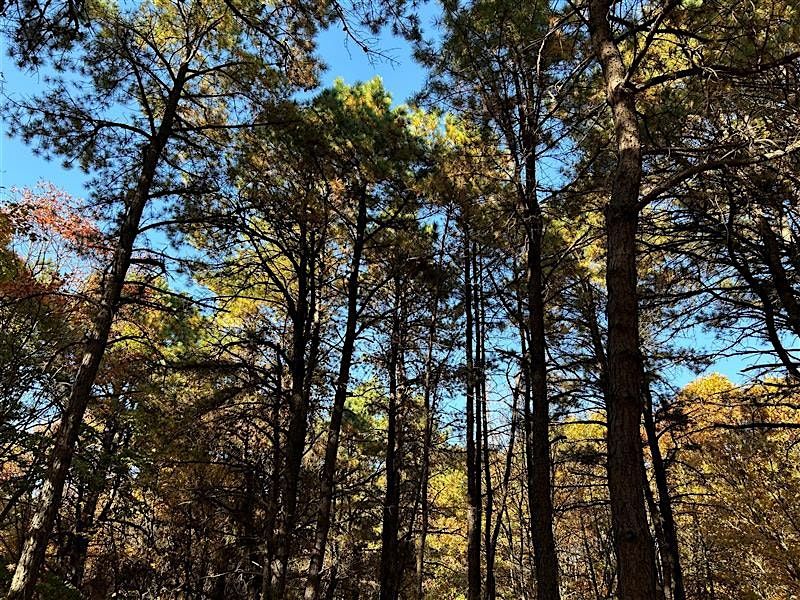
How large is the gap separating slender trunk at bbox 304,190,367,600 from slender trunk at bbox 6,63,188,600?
3191 millimetres

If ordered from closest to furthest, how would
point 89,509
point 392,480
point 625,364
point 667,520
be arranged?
point 625,364 < point 667,520 < point 392,480 < point 89,509

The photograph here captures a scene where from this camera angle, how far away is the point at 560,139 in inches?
254

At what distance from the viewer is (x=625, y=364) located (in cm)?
323


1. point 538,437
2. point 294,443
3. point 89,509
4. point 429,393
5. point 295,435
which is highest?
point 429,393

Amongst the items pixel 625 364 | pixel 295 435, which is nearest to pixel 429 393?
pixel 295 435

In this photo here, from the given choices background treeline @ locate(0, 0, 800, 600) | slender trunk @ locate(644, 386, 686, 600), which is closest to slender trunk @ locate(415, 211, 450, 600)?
background treeline @ locate(0, 0, 800, 600)

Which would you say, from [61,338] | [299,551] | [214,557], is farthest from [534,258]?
[214,557]

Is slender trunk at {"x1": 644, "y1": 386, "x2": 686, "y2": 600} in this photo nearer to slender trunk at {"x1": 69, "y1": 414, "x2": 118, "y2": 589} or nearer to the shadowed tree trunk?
the shadowed tree trunk

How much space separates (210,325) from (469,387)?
4552mm

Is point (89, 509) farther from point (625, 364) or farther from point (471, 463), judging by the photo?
point (625, 364)

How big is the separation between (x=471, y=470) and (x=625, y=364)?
577 cm

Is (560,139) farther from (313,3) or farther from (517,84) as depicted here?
(313,3)

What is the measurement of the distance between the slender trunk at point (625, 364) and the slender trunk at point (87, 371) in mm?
4969

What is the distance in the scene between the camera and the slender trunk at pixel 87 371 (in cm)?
466
